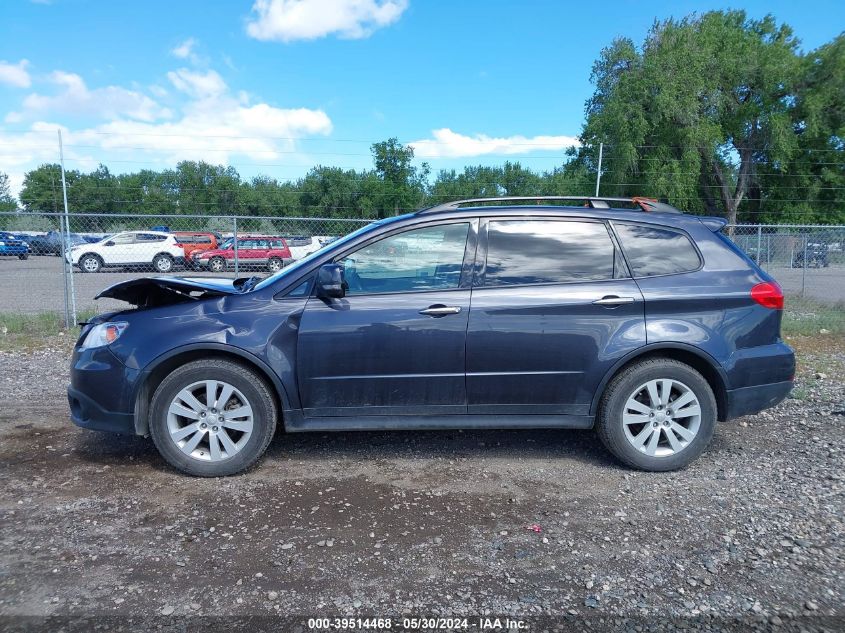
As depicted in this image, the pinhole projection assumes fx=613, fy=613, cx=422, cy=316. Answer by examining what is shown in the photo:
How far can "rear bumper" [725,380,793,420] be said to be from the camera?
413cm

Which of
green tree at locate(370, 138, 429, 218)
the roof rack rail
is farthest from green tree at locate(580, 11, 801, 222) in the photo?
the roof rack rail

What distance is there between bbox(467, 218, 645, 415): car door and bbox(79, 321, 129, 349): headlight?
230cm

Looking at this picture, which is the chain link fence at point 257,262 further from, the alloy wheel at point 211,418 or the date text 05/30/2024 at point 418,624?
the date text 05/30/2024 at point 418,624

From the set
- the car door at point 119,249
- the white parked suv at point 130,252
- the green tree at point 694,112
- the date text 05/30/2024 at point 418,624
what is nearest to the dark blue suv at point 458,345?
the date text 05/30/2024 at point 418,624

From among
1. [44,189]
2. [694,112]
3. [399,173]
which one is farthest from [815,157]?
[44,189]

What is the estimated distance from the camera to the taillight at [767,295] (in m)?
4.12

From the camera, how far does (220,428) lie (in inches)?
158

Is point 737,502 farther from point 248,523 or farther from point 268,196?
point 268,196

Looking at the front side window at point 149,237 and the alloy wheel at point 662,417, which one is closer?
the alloy wheel at point 662,417

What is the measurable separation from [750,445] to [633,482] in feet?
4.35

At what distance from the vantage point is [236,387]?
3977 millimetres

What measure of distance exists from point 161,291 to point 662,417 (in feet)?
11.8

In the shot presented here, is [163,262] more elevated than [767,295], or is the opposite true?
[767,295]

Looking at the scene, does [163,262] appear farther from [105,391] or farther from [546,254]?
[546,254]
